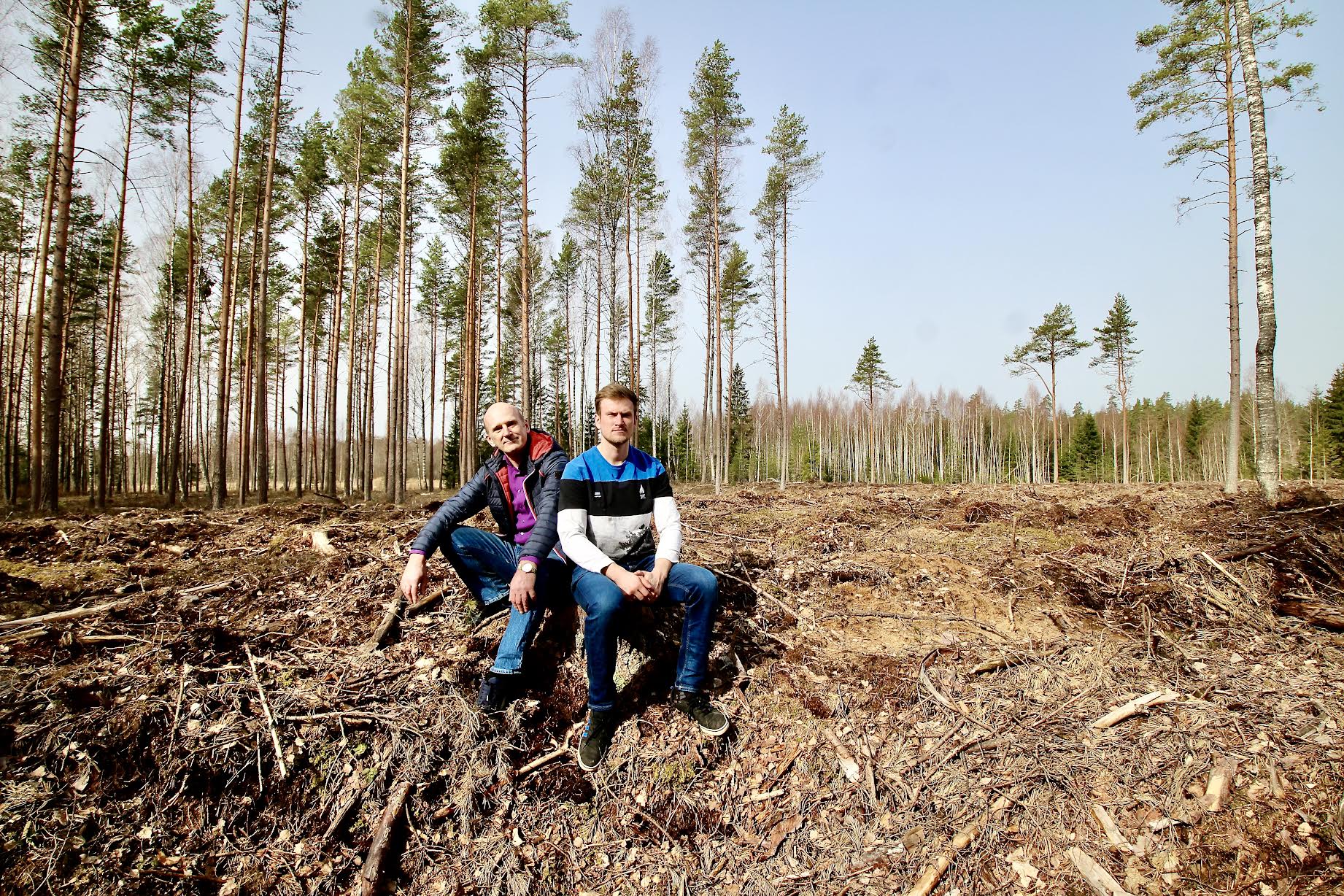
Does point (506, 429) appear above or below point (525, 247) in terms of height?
below

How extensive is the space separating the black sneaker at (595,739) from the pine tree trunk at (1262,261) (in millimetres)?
10895

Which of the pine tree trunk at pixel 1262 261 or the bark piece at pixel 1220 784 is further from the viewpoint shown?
the pine tree trunk at pixel 1262 261

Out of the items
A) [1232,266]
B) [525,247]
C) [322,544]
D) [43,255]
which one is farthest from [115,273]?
[1232,266]

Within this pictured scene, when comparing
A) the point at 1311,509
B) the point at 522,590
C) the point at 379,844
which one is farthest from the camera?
the point at 1311,509

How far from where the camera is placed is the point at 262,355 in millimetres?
13047

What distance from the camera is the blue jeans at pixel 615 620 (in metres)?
3.02

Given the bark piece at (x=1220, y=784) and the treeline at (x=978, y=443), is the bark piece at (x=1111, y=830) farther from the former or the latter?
the treeline at (x=978, y=443)

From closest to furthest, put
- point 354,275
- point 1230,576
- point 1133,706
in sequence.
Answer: point 1133,706 < point 1230,576 < point 354,275

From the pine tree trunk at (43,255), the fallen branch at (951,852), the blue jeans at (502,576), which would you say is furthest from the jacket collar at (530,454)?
the pine tree trunk at (43,255)

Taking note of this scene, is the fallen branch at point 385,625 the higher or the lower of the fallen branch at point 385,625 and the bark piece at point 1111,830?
the higher

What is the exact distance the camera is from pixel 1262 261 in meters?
8.65

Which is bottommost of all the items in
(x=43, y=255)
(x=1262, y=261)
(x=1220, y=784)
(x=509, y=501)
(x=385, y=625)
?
(x=1220, y=784)

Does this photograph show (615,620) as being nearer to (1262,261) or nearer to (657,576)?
(657,576)

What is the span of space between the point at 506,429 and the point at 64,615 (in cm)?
324
